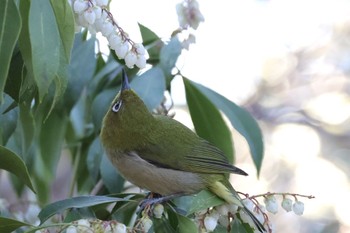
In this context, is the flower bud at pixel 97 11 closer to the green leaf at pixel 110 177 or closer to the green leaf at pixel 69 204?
the green leaf at pixel 69 204

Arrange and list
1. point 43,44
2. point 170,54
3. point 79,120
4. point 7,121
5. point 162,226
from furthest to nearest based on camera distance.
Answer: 1. point 79,120
2. point 170,54
3. point 7,121
4. point 162,226
5. point 43,44

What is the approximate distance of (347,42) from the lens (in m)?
5.88

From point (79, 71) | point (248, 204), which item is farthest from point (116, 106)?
point (248, 204)

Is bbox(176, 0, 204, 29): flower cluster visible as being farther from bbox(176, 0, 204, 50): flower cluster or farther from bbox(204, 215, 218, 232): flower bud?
bbox(204, 215, 218, 232): flower bud

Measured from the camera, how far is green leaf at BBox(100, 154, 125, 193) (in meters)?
2.39

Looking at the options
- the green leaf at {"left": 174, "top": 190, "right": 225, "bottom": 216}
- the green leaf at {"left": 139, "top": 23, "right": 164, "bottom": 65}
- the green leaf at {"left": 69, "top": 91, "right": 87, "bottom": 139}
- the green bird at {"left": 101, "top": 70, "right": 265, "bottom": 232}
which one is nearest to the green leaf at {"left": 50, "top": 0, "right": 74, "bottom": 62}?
the green leaf at {"left": 174, "top": 190, "right": 225, "bottom": 216}

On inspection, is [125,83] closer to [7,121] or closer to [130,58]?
[7,121]

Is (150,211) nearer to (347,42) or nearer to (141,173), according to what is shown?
(141,173)

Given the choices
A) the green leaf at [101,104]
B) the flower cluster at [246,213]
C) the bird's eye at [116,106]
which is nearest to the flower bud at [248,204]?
the flower cluster at [246,213]

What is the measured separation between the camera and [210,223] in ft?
5.87

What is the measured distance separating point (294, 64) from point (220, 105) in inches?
139

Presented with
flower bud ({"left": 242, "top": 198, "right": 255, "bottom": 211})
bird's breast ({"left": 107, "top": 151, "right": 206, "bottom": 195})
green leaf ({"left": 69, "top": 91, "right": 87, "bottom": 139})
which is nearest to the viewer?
flower bud ({"left": 242, "top": 198, "right": 255, "bottom": 211})

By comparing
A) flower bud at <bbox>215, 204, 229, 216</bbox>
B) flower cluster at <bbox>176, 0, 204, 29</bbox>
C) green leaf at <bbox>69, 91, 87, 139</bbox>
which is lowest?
green leaf at <bbox>69, 91, 87, 139</bbox>

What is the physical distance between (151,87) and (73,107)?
326 millimetres
